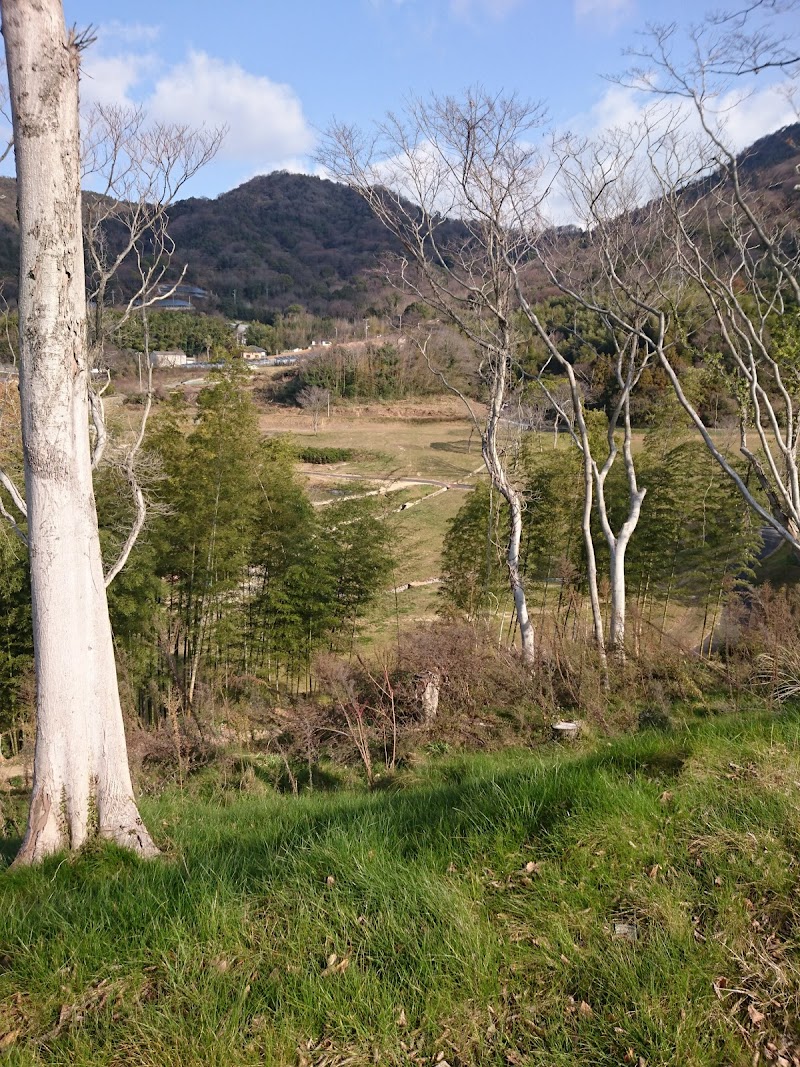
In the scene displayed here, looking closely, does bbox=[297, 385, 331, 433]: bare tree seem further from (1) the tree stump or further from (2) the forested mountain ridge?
(1) the tree stump

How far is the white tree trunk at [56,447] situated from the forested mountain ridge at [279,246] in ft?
239

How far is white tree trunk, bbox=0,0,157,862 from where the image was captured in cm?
272

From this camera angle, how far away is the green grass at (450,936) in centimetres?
163

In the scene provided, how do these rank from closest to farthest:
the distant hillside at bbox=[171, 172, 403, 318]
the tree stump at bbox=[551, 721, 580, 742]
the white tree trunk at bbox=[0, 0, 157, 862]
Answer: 1. the white tree trunk at bbox=[0, 0, 157, 862]
2. the tree stump at bbox=[551, 721, 580, 742]
3. the distant hillside at bbox=[171, 172, 403, 318]

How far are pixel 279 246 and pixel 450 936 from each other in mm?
132111

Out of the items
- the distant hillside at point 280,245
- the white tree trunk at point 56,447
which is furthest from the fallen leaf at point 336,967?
the distant hillside at point 280,245

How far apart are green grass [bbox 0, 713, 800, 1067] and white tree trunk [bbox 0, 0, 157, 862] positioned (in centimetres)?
27

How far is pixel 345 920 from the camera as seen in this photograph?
1.96 m

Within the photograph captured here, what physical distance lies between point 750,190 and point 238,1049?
8.24m

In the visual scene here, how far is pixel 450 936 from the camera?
1.87 m

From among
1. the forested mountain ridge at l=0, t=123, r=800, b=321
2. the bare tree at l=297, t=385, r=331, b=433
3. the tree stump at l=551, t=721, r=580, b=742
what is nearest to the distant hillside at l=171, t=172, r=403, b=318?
the forested mountain ridge at l=0, t=123, r=800, b=321

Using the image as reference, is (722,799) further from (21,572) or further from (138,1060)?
(21,572)

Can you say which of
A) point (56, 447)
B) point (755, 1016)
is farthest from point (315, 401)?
point (755, 1016)

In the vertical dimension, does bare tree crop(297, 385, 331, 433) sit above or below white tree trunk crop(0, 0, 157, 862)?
above
